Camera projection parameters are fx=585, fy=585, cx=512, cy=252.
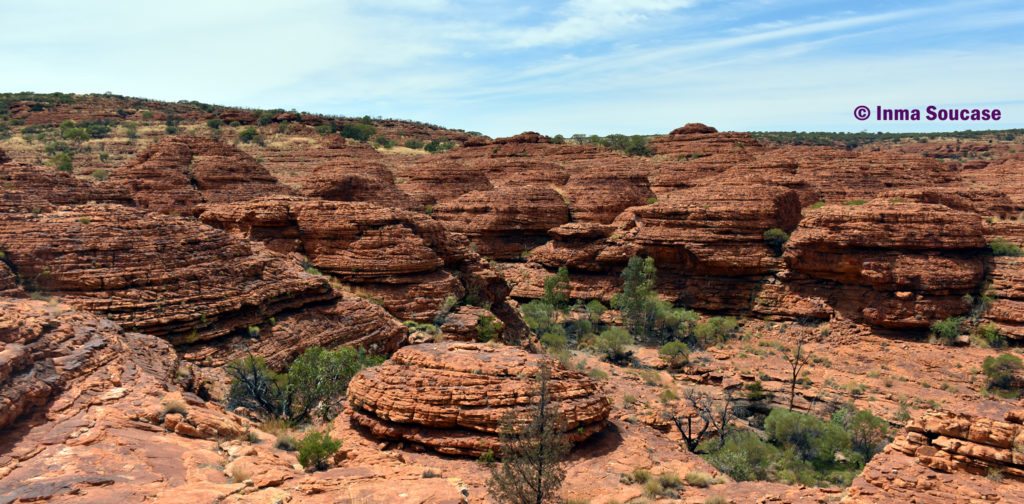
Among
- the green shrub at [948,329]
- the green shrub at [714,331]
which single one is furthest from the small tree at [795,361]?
the green shrub at [948,329]

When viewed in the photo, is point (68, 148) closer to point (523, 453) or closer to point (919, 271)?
point (523, 453)

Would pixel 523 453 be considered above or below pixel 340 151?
below

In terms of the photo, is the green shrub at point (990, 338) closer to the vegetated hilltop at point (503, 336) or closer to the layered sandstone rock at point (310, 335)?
the vegetated hilltop at point (503, 336)

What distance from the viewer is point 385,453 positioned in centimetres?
1175

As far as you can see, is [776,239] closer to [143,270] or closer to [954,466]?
[954,466]

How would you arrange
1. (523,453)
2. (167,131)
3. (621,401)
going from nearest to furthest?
(523,453), (621,401), (167,131)

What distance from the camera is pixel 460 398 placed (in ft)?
40.1

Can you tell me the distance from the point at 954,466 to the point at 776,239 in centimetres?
2481

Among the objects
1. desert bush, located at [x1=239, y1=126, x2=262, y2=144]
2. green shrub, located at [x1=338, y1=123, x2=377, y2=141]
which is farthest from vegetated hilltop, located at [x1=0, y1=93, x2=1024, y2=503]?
green shrub, located at [x1=338, y1=123, x2=377, y2=141]

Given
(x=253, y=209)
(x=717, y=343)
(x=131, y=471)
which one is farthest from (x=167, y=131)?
(x=131, y=471)

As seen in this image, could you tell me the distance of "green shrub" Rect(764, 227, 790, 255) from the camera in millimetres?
31939

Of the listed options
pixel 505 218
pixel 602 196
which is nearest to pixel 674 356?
pixel 505 218

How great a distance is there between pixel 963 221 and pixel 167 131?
73.5 meters

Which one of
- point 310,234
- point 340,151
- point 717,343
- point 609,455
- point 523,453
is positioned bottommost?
point 717,343
